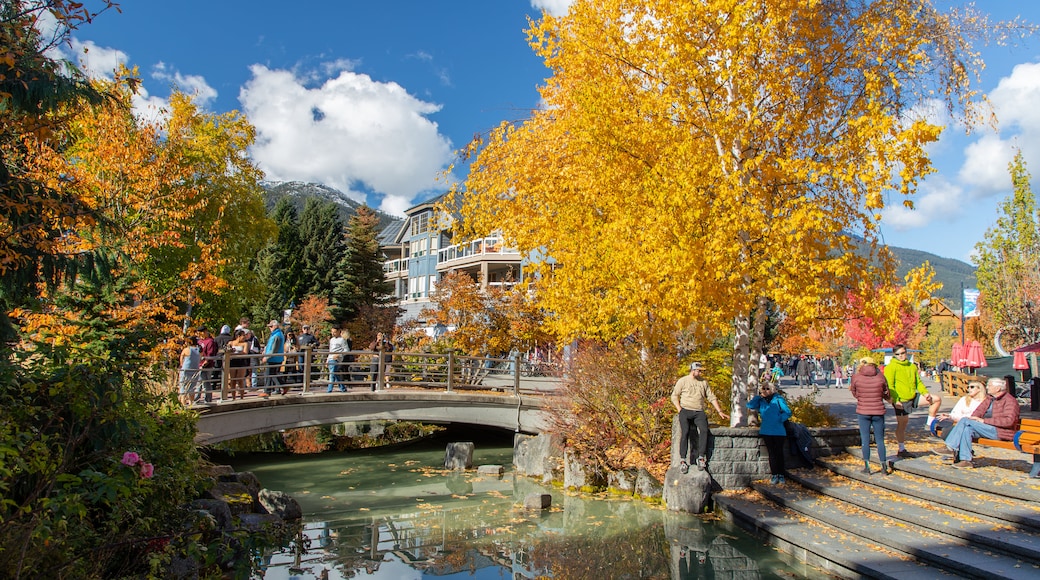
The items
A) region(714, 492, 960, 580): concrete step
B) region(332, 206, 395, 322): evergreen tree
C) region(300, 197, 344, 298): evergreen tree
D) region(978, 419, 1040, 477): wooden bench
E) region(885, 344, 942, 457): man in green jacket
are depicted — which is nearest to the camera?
region(714, 492, 960, 580): concrete step

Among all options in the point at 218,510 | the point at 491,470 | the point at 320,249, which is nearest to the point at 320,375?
the point at 491,470

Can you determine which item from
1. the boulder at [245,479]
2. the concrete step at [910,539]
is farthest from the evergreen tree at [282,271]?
the concrete step at [910,539]

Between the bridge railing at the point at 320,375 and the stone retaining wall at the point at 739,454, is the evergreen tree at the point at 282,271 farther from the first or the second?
the stone retaining wall at the point at 739,454

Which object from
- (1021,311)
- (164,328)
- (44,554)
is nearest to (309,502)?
(164,328)

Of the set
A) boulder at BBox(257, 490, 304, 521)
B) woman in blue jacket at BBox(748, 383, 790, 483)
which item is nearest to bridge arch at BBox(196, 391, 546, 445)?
boulder at BBox(257, 490, 304, 521)

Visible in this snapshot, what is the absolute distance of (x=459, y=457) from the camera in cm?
1702

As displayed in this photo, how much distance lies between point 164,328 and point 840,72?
49.4 ft

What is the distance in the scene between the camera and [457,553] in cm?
920

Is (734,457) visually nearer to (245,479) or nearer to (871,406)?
(871,406)

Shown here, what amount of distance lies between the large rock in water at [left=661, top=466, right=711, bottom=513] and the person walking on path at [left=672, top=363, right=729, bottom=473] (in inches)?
6.4

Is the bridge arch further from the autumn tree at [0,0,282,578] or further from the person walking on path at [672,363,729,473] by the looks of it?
the person walking on path at [672,363,729,473]

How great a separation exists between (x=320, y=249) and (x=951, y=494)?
49314 millimetres

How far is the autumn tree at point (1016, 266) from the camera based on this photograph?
27391mm

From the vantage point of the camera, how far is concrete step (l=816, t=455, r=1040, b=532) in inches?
303
